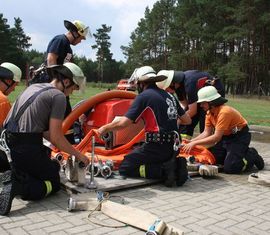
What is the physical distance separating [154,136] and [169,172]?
1.60ft

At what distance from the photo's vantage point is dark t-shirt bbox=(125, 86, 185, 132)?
16.7ft

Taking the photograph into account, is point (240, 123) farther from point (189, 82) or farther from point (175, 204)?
point (175, 204)

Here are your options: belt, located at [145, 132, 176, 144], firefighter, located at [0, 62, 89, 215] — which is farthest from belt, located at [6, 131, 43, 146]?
belt, located at [145, 132, 176, 144]

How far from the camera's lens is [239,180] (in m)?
5.61

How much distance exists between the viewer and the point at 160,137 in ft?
16.7

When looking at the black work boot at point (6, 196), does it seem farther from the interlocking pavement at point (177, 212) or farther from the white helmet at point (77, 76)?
the white helmet at point (77, 76)

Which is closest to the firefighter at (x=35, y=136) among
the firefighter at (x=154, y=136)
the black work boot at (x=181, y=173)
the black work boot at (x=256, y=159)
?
the firefighter at (x=154, y=136)

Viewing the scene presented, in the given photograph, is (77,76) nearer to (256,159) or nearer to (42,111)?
(42,111)

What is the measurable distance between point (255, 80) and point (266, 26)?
712cm

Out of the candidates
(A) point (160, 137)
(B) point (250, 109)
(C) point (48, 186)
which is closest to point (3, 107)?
(C) point (48, 186)

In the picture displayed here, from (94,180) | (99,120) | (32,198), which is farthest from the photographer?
(99,120)

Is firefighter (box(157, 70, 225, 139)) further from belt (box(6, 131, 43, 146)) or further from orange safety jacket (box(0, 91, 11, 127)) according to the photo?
belt (box(6, 131, 43, 146))

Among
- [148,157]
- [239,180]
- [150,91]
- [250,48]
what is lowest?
[239,180]

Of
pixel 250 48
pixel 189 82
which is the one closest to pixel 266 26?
pixel 250 48
